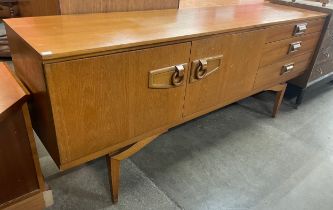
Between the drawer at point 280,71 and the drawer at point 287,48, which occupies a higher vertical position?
the drawer at point 287,48

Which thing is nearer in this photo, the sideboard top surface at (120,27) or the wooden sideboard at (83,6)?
the sideboard top surface at (120,27)

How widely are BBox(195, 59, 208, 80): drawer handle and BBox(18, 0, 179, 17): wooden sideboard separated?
0.45 metres

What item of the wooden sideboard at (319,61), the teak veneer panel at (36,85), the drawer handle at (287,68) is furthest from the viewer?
the wooden sideboard at (319,61)

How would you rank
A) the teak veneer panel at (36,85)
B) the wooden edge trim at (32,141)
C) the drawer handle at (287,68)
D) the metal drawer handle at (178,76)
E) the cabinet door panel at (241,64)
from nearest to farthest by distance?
the teak veneer panel at (36,85)
the wooden edge trim at (32,141)
the metal drawer handle at (178,76)
the cabinet door panel at (241,64)
the drawer handle at (287,68)

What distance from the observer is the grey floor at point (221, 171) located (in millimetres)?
1202

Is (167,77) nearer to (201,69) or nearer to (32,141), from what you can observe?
(201,69)

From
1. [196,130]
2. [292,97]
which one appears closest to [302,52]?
[292,97]

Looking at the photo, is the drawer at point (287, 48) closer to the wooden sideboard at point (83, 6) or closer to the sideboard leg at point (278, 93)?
the sideboard leg at point (278, 93)

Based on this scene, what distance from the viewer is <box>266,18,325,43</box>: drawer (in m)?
1.37

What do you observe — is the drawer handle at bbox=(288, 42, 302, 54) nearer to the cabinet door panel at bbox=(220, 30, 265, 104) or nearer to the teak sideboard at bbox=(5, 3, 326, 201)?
the teak sideboard at bbox=(5, 3, 326, 201)

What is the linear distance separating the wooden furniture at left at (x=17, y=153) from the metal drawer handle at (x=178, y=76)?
498mm

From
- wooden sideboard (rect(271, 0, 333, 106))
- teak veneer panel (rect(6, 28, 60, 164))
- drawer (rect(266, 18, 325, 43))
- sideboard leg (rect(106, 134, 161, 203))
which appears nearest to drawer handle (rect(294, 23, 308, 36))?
drawer (rect(266, 18, 325, 43))

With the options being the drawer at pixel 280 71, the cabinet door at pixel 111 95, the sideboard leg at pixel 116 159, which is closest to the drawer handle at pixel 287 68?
the drawer at pixel 280 71

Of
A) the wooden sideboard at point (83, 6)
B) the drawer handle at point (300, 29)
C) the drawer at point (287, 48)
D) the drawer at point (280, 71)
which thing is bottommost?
the drawer at point (280, 71)
